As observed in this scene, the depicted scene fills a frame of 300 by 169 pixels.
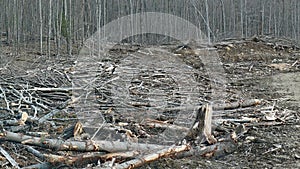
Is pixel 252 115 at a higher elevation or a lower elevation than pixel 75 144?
lower

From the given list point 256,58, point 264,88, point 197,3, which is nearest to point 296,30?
point 197,3

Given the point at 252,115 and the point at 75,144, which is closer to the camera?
the point at 75,144

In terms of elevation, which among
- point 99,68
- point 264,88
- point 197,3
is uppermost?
point 197,3

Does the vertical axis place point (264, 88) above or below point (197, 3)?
below

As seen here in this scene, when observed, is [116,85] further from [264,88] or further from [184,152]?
[264,88]

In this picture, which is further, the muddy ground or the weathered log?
the muddy ground

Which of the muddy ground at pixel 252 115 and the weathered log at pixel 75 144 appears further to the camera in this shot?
the muddy ground at pixel 252 115

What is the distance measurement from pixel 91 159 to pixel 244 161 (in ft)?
5.73

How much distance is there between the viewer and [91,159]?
4.09m

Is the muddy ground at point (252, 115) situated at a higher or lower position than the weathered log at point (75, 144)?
lower

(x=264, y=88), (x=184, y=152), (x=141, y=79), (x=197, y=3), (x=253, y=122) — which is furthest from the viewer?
(x=197, y=3)

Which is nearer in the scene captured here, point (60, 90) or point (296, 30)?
point (60, 90)

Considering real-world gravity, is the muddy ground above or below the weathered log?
below

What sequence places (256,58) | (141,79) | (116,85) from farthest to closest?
(256,58), (141,79), (116,85)
